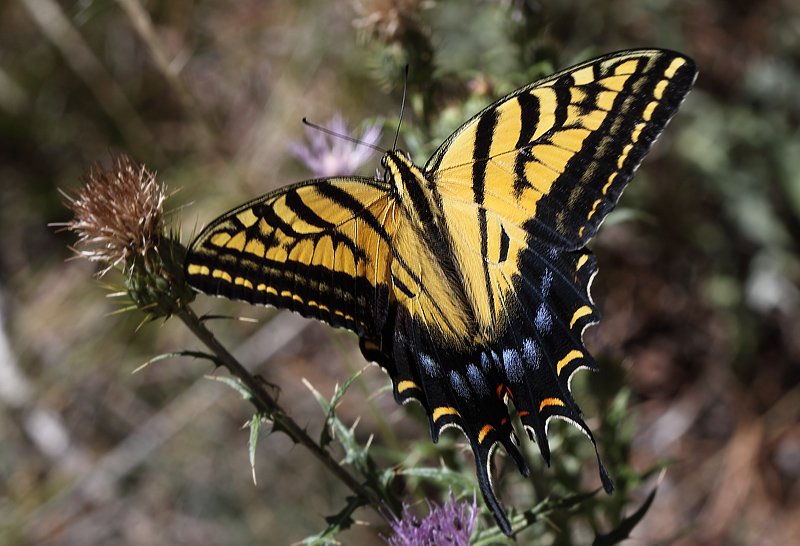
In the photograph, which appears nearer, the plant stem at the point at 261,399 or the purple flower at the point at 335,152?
the plant stem at the point at 261,399

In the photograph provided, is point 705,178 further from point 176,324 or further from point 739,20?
point 176,324

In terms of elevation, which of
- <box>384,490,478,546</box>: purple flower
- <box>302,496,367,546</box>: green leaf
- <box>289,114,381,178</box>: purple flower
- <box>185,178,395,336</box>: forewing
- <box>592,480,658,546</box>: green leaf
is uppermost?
<box>289,114,381,178</box>: purple flower

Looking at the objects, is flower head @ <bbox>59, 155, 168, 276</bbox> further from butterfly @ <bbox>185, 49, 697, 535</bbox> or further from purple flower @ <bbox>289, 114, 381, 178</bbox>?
purple flower @ <bbox>289, 114, 381, 178</bbox>

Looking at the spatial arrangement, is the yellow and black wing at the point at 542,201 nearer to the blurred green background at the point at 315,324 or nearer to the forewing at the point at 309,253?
the forewing at the point at 309,253

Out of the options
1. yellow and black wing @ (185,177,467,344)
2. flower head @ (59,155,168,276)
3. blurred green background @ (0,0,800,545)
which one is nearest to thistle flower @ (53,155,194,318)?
flower head @ (59,155,168,276)

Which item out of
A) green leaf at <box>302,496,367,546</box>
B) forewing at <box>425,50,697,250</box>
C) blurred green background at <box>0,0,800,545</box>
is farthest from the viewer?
blurred green background at <box>0,0,800,545</box>

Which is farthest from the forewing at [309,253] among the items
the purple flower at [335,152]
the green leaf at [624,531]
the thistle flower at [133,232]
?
the green leaf at [624,531]

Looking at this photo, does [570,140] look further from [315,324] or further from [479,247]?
[315,324]

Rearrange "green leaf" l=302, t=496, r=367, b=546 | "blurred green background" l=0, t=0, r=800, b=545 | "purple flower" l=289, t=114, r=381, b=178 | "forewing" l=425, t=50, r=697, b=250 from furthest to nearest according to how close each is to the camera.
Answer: "blurred green background" l=0, t=0, r=800, b=545, "purple flower" l=289, t=114, r=381, b=178, "forewing" l=425, t=50, r=697, b=250, "green leaf" l=302, t=496, r=367, b=546
